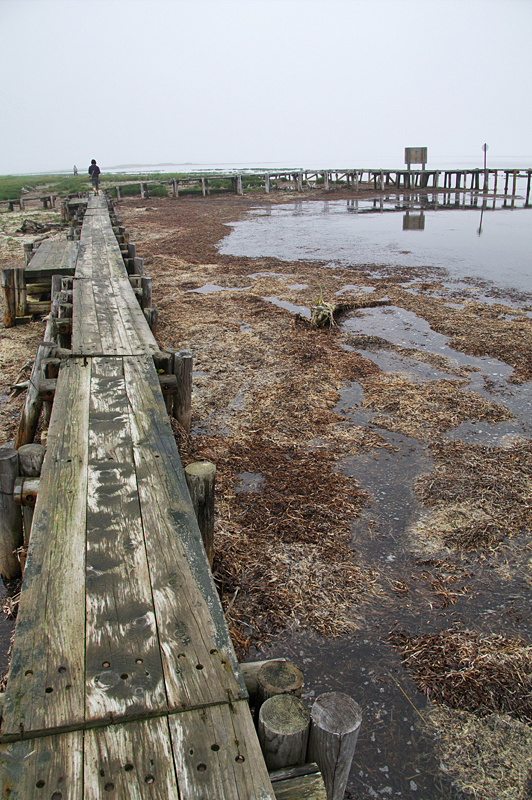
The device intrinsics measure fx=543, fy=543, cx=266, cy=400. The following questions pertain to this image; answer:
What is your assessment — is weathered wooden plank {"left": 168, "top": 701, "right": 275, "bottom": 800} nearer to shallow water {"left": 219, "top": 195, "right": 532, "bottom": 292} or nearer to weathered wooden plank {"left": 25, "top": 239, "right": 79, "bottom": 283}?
weathered wooden plank {"left": 25, "top": 239, "right": 79, "bottom": 283}

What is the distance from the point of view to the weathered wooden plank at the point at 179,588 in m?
2.23

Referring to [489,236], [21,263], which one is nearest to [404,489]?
[21,263]

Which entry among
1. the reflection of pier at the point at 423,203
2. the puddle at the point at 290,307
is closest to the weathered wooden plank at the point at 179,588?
the puddle at the point at 290,307

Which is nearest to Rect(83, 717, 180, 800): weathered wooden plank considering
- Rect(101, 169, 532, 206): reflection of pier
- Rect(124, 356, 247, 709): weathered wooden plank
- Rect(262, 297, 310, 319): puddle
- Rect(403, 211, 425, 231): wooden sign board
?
Rect(124, 356, 247, 709): weathered wooden plank

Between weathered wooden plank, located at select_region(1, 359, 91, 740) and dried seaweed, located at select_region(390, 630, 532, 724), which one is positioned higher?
weathered wooden plank, located at select_region(1, 359, 91, 740)

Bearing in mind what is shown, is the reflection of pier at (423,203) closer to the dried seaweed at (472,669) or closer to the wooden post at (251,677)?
the dried seaweed at (472,669)

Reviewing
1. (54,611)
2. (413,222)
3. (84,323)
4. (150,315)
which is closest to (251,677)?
(54,611)

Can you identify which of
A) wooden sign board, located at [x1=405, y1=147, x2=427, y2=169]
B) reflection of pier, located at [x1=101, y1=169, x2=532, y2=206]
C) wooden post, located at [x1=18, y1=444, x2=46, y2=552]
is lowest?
wooden post, located at [x1=18, y1=444, x2=46, y2=552]

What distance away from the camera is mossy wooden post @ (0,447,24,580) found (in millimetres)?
3715

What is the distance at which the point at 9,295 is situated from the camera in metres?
10.6

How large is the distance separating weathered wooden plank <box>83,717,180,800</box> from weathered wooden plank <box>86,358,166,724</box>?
0.07 metres

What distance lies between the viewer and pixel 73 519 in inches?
124

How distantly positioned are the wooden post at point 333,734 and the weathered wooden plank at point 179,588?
34cm

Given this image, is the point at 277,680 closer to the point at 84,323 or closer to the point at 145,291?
the point at 84,323
